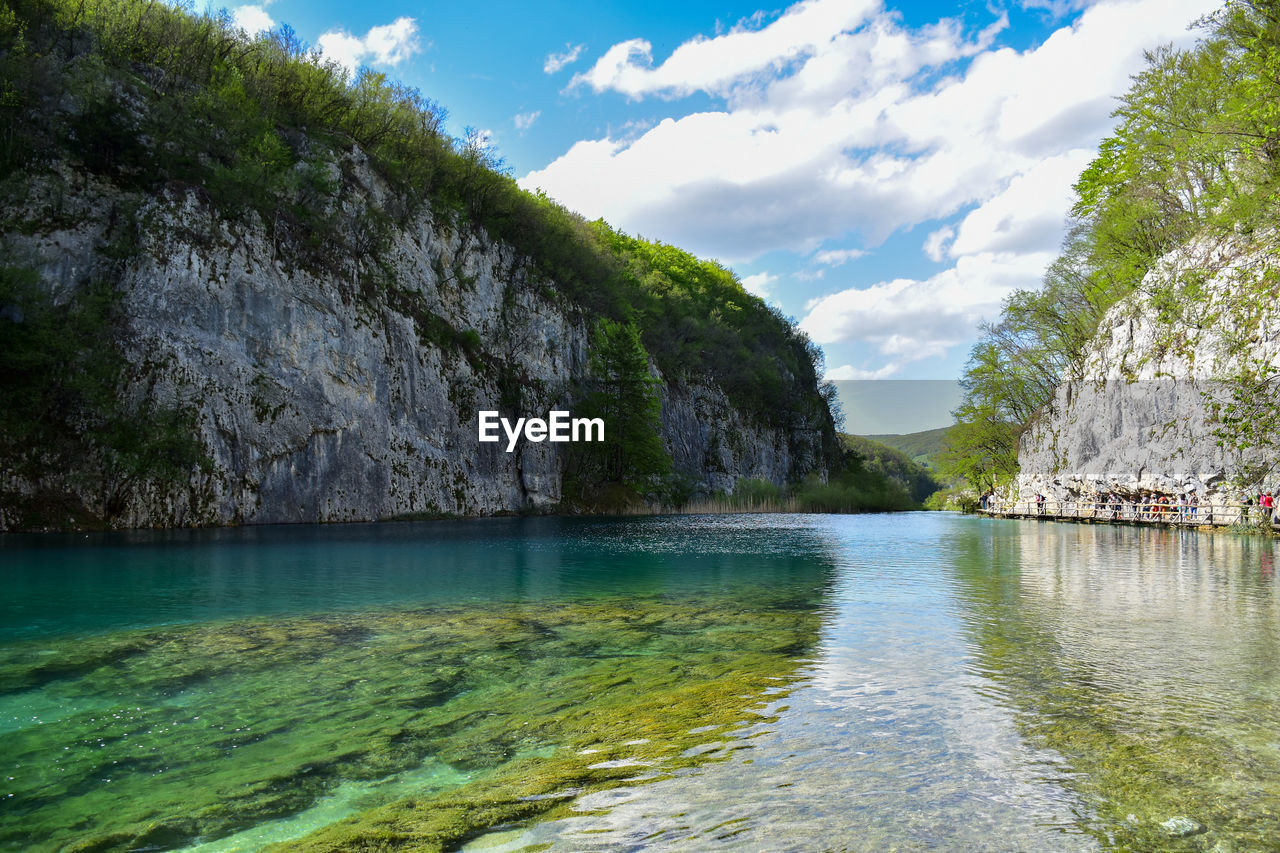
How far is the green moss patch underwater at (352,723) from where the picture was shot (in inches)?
172

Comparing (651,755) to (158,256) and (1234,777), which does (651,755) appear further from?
(158,256)

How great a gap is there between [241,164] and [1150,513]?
149 ft

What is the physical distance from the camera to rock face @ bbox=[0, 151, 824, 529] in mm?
32125

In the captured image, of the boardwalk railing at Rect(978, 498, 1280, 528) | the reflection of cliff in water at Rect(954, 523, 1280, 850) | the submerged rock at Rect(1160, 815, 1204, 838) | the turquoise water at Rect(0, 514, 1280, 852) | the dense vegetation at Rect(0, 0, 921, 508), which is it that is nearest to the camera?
the submerged rock at Rect(1160, 815, 1204, 838)

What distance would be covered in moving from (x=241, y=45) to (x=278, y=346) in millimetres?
19615

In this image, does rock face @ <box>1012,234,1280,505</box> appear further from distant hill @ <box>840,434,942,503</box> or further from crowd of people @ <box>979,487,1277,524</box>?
distant hill @ <box>840,434,942,503</box>

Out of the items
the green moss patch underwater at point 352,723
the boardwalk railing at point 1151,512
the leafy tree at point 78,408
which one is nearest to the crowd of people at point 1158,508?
the boardwalk railing at point 1151,512

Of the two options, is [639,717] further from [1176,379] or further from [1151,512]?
[1151,512]

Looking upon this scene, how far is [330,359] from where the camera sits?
38.7 meters

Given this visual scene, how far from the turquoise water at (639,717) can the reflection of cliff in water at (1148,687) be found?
4 cm

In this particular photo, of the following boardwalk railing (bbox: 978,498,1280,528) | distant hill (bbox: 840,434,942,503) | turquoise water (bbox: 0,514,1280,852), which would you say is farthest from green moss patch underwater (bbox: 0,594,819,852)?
distant hill (bbox: 840,434,942,503)

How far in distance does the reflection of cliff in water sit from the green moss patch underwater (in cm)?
222

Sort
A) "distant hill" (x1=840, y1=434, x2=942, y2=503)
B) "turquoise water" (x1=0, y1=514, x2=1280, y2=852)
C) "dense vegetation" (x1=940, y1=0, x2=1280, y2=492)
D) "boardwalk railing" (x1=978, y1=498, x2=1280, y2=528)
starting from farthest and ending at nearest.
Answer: "distant hill" (x1=840, y1=434, x2=942, y2=503) < "boardwalk railing" (x1=978, y1=498, x2=1280, y2=528) < "dense vegetation" (x1=940, y1=0, x2=1280, y2=492) < "turquoise water" (x1=0, y1=514, x2=1280, y2=852)

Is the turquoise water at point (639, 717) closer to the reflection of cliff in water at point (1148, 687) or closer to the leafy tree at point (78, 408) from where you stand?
the reflection of cliff in water at point (1148, 687)
